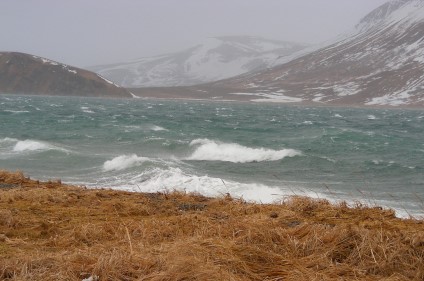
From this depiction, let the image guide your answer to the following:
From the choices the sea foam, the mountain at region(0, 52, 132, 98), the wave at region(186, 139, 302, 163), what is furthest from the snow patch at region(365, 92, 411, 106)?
the sea foam

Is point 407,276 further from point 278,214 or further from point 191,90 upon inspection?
point 191,90

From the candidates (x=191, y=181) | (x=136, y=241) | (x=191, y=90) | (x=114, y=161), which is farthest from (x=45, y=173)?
(x=191, y=90)

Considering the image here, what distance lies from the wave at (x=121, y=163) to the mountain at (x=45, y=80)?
134 metres

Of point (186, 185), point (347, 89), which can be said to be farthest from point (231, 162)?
point (347, 89)

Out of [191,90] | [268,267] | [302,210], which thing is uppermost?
[268,267]

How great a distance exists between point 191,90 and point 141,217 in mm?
179323

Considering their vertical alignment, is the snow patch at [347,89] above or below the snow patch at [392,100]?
above

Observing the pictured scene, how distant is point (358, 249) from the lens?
4723 mm

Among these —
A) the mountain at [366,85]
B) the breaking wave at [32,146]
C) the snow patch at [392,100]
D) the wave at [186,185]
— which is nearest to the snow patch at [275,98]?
the mountain at [366,85]

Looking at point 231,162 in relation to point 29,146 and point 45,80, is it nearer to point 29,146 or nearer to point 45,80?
point 29,146

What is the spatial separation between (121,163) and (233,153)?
27.6 ft

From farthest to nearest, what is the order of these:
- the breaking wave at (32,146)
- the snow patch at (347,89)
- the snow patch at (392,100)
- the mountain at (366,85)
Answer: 1. the snow patch at (347,89)
2. the mountain at (366,85)
3. the snow patch at (392,100)
4. the breaking wave at (32,146)

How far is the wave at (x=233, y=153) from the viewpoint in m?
26.3

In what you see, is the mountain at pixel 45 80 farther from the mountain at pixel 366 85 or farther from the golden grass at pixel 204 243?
the golden grass at pixel 204 243
